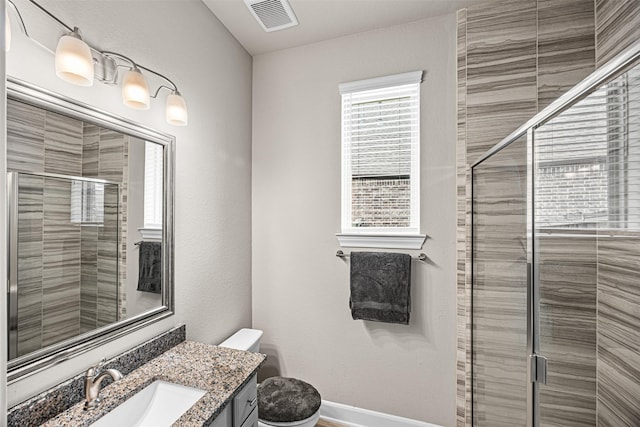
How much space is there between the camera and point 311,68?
212cm

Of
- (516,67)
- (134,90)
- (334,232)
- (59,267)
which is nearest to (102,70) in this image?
(134,90)

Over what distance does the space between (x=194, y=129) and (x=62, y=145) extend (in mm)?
693

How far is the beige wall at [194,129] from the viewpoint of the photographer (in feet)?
3.46

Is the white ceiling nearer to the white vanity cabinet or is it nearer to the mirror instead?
the mirror

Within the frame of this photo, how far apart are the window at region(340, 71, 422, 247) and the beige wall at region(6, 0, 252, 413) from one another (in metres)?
0.74

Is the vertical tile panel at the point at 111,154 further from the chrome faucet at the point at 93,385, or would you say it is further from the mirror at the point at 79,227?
the chrome faucet at the point at 93,385

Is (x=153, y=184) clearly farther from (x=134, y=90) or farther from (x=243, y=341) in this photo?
(x=243, y=341)

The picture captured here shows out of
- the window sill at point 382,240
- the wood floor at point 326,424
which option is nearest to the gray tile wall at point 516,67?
the window sill at point 382,240

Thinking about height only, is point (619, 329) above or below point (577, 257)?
below

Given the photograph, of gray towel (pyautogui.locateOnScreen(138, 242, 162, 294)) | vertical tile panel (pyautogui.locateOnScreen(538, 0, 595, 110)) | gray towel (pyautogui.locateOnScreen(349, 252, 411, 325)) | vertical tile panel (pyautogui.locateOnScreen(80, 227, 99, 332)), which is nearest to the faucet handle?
vertical tile panel (pyautogui.locateOnScreen(80, 227, 99, 332))

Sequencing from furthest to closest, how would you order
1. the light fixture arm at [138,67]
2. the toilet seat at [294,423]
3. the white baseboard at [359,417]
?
1. the white baseboard at [359,417]
2. the toilet seat at [294,423]
3. the light fixture arm at [138,67]

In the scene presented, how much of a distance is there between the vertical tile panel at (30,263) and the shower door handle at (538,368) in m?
1.67

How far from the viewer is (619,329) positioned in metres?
0.89

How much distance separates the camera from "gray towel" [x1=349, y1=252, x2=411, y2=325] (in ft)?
6.02
